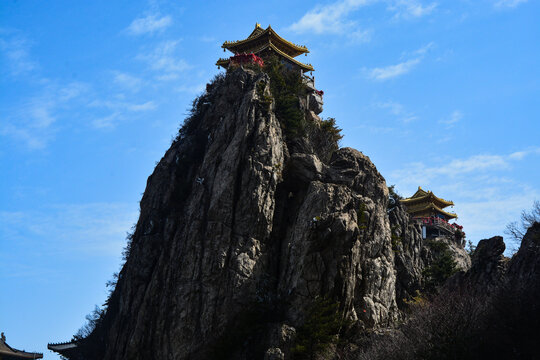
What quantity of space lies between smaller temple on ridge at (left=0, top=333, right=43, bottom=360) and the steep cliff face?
8521mm

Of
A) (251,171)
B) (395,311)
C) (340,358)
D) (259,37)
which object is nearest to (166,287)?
(251,171)

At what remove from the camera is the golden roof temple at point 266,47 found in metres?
58.4

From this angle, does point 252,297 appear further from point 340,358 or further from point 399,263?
point 399,263

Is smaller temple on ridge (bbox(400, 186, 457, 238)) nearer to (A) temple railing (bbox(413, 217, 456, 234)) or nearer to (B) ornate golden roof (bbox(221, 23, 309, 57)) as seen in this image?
(A) temple railing (bbox(413, 217, 456, 234))

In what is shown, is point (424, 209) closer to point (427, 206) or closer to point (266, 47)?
point (427, 206)

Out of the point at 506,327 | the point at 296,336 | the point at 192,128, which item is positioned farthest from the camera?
the point at 192,128

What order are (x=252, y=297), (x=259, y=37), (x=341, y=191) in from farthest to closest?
(x=259, y=37) → (x=341, y=191) → (x=252, y=297)

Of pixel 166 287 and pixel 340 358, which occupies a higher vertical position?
pixel 166 287

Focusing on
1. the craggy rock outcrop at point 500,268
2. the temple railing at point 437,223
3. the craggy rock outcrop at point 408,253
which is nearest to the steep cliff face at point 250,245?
the craggy rock outcrop at point 408,253

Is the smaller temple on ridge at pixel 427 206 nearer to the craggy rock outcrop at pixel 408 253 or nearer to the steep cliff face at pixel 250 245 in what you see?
the craggy rock outcrop at pixel 408 253

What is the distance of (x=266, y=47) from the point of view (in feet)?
191

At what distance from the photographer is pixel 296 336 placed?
32.6m

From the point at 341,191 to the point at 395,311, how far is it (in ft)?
30.0

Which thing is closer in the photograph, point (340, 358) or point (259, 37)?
point (340, 358)
